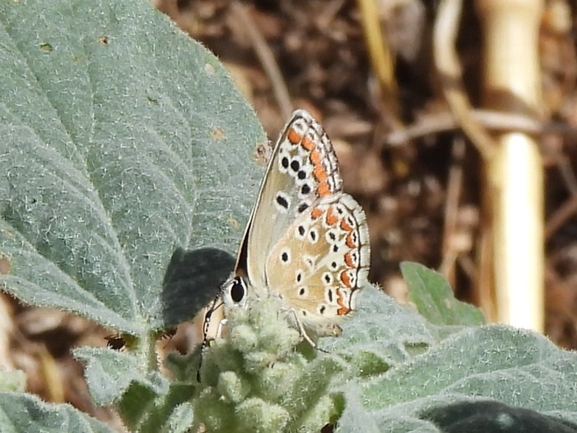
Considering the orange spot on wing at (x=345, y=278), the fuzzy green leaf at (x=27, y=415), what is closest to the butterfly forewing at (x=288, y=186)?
the orange spot on wing at (x=345, y=278)

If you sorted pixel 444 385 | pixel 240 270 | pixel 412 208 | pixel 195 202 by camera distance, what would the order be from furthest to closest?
pixel 412 208 < pixel 195 202 < pixel 240 270 < pixel 444 385

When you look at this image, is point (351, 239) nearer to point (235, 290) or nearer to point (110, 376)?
point (235, 290)

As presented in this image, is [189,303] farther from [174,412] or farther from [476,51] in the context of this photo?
[476,51]

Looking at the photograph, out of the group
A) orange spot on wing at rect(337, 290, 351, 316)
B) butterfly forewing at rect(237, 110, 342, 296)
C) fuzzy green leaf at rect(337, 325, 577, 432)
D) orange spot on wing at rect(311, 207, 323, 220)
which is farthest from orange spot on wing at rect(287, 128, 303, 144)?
fuzzy green leaf at rect(337, 325, 577, 432)

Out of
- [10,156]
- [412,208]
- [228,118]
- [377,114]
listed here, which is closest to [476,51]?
[377,114]

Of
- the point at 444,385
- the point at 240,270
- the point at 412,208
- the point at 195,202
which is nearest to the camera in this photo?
the point at 444,385

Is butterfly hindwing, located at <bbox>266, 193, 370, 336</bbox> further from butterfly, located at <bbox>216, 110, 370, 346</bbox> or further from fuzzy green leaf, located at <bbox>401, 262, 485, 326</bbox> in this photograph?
fuzzy green leaf, located at <bbox>401, 262, 485, 326</bbox>

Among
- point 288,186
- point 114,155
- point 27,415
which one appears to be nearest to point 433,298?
point 288,186

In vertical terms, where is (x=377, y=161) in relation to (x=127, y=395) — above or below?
above

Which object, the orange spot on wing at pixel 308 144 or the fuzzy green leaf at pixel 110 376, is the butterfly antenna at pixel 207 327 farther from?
the orange spot on wing at pixel 308 144
